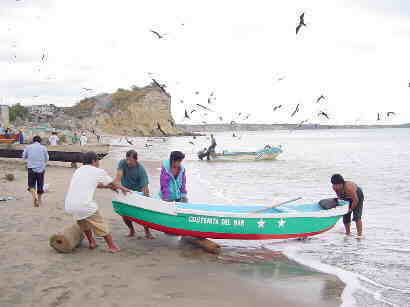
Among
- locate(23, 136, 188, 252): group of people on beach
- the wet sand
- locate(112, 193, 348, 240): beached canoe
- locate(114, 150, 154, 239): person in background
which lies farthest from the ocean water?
locate(114, 150, 154, 239): person in background

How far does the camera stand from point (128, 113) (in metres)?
111

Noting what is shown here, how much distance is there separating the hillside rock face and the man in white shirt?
9729 centimetres

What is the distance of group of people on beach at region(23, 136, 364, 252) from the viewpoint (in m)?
6.13

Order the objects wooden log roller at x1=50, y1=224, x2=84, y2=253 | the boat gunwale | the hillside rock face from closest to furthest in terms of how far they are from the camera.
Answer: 1. wooden log roller at x1=50, y1=224, x2=84, y2=253
2. the boat gunwale
3. the hillside rock face

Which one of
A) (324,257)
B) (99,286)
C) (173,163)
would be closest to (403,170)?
(324,257)

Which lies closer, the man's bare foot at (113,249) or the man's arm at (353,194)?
the man's bare foot at (113,249)

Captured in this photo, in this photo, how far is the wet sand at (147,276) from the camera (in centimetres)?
489

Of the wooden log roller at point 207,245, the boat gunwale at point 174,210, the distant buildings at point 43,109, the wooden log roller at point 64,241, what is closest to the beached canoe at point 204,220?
the boat gunwale at point 174,210

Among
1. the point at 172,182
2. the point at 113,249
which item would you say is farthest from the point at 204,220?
the point at 113,249

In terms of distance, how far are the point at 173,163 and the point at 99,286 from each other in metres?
2.64

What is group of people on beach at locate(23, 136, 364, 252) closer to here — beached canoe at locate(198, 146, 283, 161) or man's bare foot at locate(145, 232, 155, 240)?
man's bare foot at locate(145, 232, 155, 240)

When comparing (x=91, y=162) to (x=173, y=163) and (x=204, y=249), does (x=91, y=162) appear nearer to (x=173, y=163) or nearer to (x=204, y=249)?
(x=173, y=163)

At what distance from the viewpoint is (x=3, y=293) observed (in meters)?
4.75

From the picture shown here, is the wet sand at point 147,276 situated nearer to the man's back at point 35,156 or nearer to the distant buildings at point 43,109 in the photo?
the man's back at point 35,156
